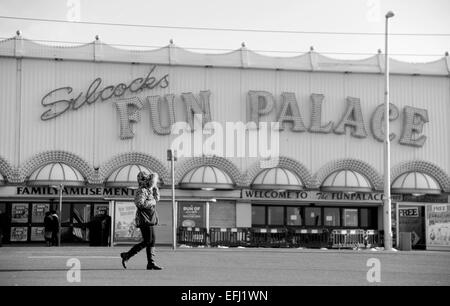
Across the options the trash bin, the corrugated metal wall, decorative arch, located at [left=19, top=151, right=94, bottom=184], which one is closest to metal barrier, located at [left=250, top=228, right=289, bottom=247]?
the trash bin

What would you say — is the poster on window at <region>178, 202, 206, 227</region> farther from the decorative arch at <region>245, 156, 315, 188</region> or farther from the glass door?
the glass door

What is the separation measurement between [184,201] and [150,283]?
2115 centimetres

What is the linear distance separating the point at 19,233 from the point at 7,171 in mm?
3529

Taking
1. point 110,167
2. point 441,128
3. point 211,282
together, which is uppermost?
point 441,128

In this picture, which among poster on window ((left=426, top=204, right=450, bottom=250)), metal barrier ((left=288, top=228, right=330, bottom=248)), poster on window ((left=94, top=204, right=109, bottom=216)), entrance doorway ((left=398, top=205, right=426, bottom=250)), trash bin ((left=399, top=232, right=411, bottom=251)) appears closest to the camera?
trash bin ((left=399, top=232, right=411, bottom=251))

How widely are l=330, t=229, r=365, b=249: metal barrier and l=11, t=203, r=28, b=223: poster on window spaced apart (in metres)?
15.8

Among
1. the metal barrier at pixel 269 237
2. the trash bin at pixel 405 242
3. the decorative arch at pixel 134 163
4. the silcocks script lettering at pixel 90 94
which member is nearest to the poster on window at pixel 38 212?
the decorative arch at pixel 134 163

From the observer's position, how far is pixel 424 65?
38.4 metres

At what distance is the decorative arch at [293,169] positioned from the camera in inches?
1422

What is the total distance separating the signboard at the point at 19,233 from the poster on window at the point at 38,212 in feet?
2.21

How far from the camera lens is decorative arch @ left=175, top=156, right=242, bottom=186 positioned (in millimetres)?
35500

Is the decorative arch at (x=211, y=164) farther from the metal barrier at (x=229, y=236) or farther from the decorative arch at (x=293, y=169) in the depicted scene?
the metal barrier at (x=229, y=236)

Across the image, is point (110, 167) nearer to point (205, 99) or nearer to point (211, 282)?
point (205, 99)
